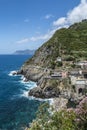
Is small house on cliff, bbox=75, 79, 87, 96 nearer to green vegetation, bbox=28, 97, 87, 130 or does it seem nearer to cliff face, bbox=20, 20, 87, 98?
cliff face, bbox=20, 20, 87, 98

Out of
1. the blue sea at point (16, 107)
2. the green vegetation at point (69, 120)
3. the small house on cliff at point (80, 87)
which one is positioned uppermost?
the green vegetation at point (69, 120)

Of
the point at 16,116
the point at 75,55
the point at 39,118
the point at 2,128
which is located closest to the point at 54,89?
the point at 16,116

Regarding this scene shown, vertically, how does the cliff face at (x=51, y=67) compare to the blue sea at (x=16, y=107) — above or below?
above

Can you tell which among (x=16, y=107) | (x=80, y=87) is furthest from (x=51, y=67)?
(x=16, y=107)

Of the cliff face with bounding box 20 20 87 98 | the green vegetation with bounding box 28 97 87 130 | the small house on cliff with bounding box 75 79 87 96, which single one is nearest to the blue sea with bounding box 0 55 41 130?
the cliff face with bounding box 20 20 87 98

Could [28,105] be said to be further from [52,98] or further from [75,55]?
[75,55]

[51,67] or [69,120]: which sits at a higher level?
[69,120]

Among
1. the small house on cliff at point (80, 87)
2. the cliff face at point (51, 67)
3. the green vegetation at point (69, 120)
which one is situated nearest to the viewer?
the green vegetation at point (69, 120)

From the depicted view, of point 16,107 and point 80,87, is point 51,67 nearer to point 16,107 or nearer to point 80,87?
point 80,87

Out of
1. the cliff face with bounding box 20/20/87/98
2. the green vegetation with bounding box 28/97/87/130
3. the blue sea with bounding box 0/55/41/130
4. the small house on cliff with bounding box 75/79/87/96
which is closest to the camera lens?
the green vegetation with bounding box 28/97/87/130

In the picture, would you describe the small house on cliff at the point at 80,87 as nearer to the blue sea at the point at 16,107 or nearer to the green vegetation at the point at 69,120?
the blue sea at the point at 16,107

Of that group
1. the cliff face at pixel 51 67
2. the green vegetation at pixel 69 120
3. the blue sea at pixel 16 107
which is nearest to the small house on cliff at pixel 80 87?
the cliff face at pixel 51 67
